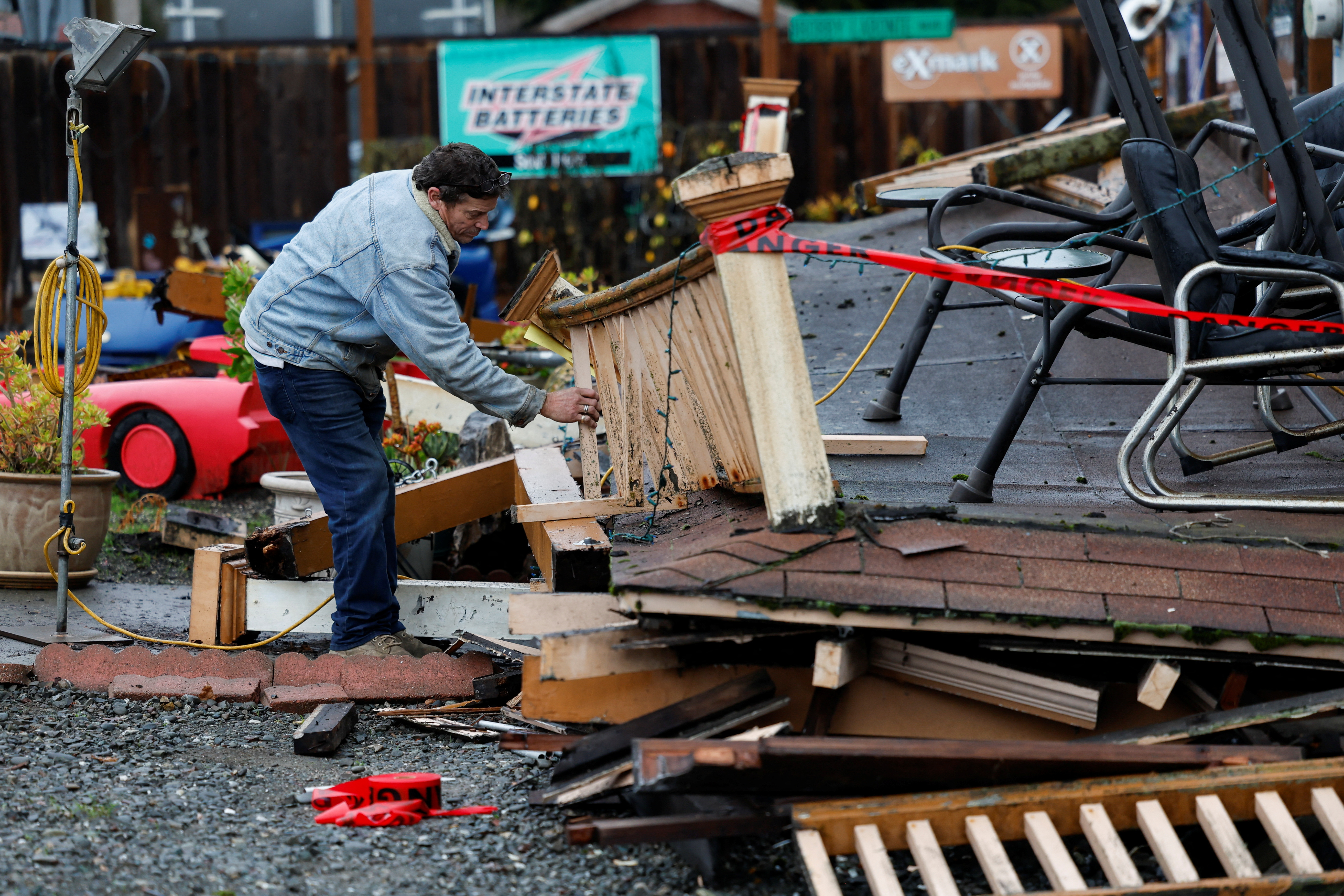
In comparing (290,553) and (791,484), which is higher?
(791,484)

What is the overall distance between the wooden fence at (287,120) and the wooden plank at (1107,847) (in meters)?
9.81

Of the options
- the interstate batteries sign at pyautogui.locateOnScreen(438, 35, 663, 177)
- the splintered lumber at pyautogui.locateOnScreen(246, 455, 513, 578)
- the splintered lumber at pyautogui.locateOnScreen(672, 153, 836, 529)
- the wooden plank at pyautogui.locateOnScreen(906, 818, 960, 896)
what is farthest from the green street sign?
the wooden plank at pyautogui.locateOnScreen(906, 818, 960, 896)

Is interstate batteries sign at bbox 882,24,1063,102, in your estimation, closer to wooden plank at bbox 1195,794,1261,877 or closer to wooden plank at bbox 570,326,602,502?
wooden plank at bbox 570,326,602,502

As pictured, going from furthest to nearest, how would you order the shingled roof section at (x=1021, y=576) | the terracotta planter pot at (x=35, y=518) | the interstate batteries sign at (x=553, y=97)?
the interstate batteries sign at (x=553, y=97), the terracotta planter pot at (x=35, y=518), the shingled roof section at (x=1021, y=576)

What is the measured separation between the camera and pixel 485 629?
4.56m

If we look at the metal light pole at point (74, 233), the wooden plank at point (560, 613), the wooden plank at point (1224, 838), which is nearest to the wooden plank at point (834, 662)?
the wooden plank at point (560, 613)

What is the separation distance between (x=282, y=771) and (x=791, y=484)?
1685mm

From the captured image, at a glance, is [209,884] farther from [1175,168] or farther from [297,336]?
[1175,168]

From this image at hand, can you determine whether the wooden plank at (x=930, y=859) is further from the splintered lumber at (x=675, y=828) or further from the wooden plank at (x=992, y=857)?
the splintered lumber at (x=675, y=828)

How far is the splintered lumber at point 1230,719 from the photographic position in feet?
10.0

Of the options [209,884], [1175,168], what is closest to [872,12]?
[1175,168]

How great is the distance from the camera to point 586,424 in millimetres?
4008

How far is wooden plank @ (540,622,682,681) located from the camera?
10.4 feet

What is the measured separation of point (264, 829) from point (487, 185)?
203 centimetres
